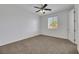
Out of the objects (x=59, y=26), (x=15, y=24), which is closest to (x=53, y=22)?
(x=59, y=26)

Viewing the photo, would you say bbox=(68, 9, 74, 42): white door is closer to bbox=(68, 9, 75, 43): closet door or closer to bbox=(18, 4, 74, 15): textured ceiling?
bbox=(68, 9, 75, 43): closet door

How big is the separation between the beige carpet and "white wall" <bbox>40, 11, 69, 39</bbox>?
0.09 meters

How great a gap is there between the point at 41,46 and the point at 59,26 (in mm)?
511

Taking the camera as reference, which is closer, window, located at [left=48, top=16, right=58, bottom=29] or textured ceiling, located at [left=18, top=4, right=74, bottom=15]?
textured ceiling, located at [left=18, top=4, right=74, bottom=15]

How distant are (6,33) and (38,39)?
613mm

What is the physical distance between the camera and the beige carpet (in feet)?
5.45

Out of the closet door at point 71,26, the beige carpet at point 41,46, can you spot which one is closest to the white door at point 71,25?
the closet door at point 71,26

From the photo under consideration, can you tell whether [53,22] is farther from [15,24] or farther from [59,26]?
[15,24]

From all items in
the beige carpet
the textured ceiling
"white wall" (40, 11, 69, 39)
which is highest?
the textured ceiling

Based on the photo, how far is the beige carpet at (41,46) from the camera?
65.4 inches

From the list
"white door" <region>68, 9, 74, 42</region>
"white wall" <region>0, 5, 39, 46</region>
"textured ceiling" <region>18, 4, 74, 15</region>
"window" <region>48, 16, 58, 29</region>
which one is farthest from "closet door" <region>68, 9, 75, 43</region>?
"white wall" <region>0, 5, 39, 46</region>

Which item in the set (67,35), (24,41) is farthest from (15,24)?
(67,35)

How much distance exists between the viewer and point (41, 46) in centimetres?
173

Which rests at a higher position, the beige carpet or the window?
the window
